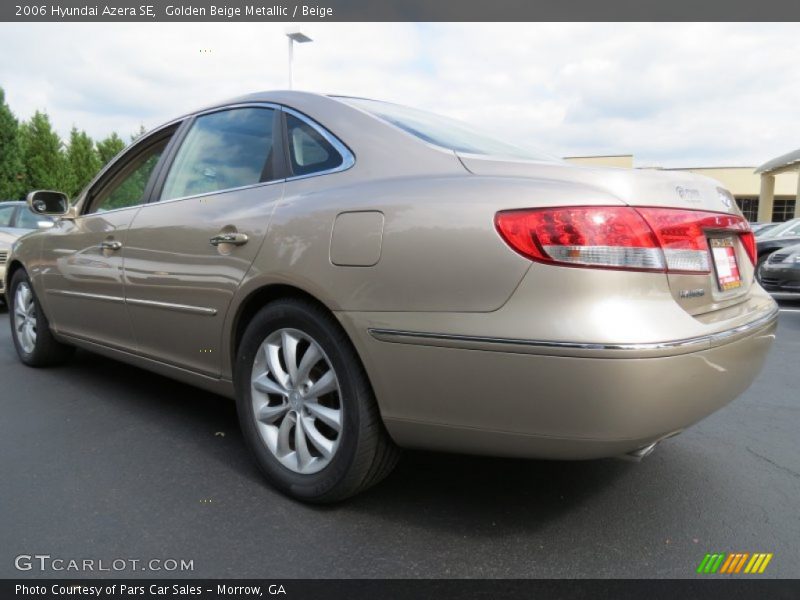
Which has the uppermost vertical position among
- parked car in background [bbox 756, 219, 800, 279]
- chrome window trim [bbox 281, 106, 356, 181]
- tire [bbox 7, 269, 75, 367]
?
chrome window trim [bbox 281, 106, 356, 181]

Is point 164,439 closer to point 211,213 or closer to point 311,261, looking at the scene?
point 211,213

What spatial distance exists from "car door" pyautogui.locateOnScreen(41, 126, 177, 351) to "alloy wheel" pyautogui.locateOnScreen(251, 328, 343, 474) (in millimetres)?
1190

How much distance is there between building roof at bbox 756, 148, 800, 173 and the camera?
24.8 metres

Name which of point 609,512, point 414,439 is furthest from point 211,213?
→ point 609,512

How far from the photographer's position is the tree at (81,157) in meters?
25.0

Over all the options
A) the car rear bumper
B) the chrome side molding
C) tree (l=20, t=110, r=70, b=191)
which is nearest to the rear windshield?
the car rear bumper

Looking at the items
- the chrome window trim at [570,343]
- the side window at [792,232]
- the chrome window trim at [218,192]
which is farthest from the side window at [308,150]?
the side window at [792,232]

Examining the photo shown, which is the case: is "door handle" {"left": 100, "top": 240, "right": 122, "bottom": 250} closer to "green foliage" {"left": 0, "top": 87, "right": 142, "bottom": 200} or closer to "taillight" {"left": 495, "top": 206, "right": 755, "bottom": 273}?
"taillight" {"left": 495, "top": 206, "right": 755, "bottom": 273}

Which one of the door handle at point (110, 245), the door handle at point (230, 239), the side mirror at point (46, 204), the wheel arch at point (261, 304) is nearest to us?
the wheel arch at point (261, 304)

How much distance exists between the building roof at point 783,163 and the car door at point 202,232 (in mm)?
26726

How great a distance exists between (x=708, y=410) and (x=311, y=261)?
1395 mm

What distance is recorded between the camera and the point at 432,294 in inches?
75.4

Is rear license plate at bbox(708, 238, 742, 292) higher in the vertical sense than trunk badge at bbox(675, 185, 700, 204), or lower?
lower

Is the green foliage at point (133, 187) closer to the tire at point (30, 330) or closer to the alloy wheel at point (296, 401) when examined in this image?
the tire at point (30, 330)
